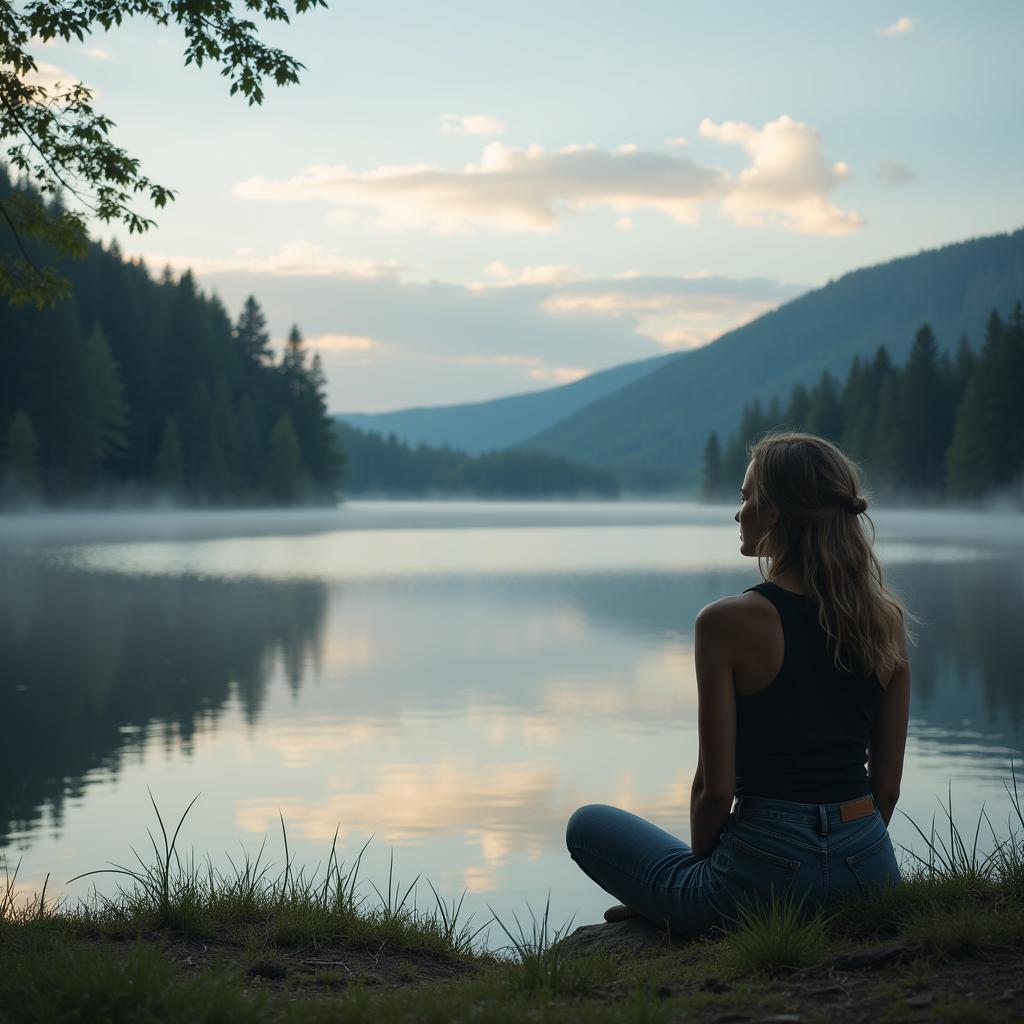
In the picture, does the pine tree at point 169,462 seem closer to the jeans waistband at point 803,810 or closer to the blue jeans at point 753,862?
the blue jeans at point 753,862

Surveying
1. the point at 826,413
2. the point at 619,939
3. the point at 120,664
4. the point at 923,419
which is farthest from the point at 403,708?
the point at 826,413

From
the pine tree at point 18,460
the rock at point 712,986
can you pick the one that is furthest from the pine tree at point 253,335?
the rock at point 712,986

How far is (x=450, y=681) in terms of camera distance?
14891 mm

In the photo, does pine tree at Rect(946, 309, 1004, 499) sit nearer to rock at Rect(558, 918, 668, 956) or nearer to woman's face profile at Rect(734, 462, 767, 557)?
rock at Rect(558, 918, 668, 956)

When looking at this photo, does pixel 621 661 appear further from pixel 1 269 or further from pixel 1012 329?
pixel 1012 329

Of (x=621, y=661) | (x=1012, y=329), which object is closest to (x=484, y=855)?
(x=621, y=661)

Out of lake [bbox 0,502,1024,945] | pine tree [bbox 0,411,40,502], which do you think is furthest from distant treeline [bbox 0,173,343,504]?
lake [bbox 0,502,1024,945]

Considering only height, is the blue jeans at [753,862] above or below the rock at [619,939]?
above

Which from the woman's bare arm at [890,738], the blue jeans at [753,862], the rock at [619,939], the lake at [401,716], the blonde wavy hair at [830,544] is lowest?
the lake at [401,716]

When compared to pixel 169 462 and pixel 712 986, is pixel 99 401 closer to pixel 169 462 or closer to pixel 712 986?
pixel 169 462

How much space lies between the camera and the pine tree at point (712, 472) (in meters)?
132

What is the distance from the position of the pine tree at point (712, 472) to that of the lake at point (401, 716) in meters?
103

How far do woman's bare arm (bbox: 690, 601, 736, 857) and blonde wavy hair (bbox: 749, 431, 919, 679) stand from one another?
331 mm

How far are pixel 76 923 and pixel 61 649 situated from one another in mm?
12741
